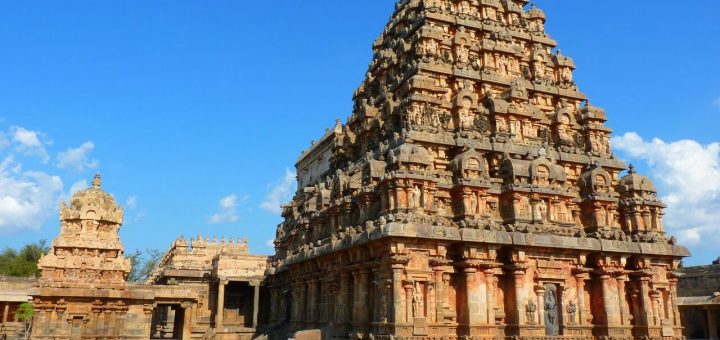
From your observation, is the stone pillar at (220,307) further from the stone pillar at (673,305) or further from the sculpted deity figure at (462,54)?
the stone pillar at (673,305)

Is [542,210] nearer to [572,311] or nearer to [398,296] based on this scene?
[572,311]

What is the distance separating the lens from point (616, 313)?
2578 centimetres

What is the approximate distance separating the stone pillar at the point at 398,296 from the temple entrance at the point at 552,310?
23.2ft

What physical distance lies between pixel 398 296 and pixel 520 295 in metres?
5.66

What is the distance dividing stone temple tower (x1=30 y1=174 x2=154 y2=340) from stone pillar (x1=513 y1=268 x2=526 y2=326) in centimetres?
2132

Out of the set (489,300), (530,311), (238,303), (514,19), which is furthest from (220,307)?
(514,19)

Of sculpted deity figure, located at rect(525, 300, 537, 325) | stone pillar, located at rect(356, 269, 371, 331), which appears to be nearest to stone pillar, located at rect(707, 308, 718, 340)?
sculpted deity figure, located at rect(525, 300, 537, 325)

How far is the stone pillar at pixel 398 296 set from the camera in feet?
70.4

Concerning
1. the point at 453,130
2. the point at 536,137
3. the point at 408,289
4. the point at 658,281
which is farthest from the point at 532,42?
the point at 408,289

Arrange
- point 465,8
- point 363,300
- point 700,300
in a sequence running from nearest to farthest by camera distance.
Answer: point 363,300 < point 465,8 < point 700,300

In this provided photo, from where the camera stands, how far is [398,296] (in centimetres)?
2166

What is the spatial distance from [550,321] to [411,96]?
38.6 feet

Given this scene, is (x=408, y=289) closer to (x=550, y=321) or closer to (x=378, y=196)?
(x=378, y=196)

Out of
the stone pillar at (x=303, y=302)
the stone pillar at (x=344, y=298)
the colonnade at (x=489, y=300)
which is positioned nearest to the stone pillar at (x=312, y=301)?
the stone pillar at (x=303, y=302)
